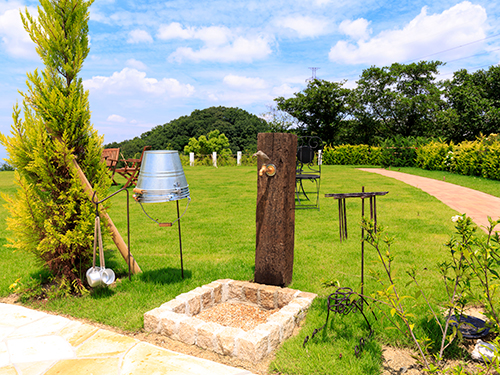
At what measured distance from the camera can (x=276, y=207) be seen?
3.69 meters

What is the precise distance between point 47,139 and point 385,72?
3243cm

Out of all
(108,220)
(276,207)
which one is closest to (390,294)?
(276,207)

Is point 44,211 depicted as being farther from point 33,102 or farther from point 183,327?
point 183,327

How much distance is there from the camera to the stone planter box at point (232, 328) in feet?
8.75

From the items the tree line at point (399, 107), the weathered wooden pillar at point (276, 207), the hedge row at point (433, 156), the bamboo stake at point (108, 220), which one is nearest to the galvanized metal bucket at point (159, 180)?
the bamboo stake at point (108, 220)

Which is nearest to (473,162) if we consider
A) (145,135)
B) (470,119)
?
(470,119)

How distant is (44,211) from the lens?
3764 millimetres

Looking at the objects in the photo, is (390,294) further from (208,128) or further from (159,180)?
(208,128)

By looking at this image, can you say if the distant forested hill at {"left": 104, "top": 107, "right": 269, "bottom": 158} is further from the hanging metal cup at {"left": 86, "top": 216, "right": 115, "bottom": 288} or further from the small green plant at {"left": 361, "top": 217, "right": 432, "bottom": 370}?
the small green plant at {"left": 361, "top": 217, "right": 432, "bottom": 370}

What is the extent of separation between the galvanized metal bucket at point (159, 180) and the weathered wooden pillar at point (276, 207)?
0.91 metres

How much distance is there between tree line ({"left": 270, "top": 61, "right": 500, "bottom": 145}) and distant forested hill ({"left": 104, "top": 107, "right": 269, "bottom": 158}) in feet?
51.2

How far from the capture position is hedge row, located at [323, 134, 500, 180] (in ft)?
43.7

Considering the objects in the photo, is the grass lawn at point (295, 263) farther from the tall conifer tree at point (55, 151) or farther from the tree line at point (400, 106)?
the tree line at point (400, 106)

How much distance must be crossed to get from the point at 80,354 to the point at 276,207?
7.29ft
